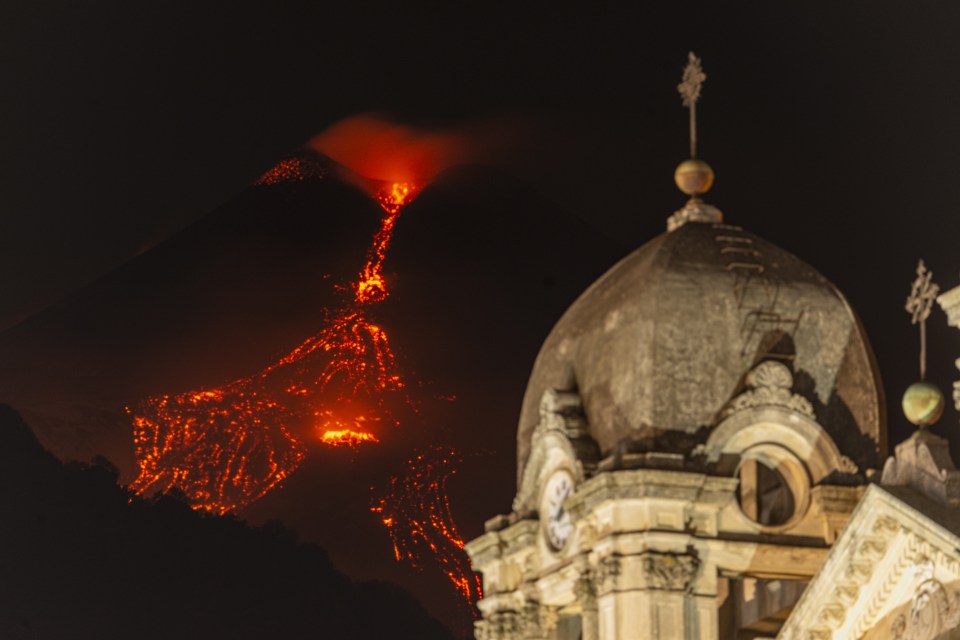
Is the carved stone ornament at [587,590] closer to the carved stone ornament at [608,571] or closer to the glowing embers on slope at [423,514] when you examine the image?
the carved stone ornament at [608,571]

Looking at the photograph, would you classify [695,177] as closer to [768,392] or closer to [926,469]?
[768,392]

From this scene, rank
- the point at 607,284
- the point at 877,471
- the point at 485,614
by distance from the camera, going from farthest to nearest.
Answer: the point at 485,614 → the point at 607,284 → the point at 877,471

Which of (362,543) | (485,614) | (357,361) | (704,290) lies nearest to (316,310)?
(357,361)

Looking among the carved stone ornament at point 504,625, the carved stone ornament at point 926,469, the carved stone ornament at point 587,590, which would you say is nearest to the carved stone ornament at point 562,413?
the carved stone ornament at point 587,590

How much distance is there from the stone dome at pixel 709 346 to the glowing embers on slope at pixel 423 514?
37274 mm

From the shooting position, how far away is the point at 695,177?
4222cm

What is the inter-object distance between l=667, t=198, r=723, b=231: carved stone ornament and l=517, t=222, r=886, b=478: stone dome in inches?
30.0

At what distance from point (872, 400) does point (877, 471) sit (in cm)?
155

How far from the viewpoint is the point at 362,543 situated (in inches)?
3110

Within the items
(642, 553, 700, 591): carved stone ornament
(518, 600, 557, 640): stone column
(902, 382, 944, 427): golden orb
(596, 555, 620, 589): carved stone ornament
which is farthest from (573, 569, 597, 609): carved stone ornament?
(902, 382, 944, 427): golden orb

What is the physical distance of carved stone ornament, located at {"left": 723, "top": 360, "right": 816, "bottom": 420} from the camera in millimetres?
38219

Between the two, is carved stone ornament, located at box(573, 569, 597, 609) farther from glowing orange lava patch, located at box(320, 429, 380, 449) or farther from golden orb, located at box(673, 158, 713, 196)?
glowing orange lava patch, located at box(320, 429, 380, 449)

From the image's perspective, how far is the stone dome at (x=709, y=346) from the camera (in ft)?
126

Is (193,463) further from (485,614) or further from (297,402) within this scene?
(485,614)
